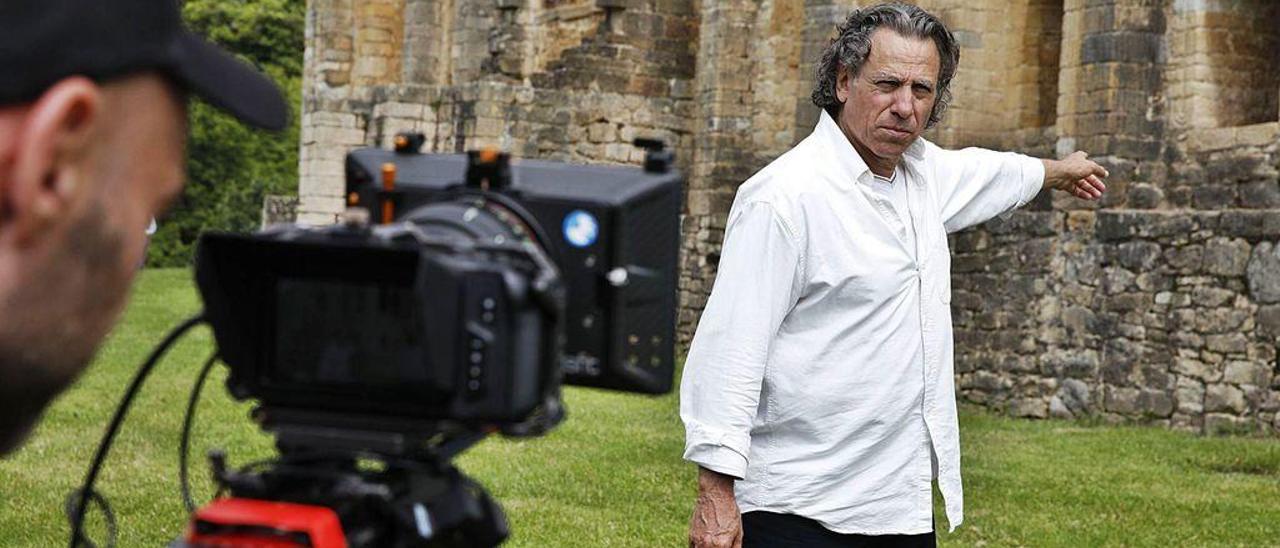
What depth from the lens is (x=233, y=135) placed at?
40781mm

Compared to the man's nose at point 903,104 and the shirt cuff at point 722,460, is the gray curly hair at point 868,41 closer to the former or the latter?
the man's nose at point 903,104

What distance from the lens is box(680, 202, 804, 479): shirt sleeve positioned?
12.7 ft

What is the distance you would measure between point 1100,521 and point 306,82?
689 inches

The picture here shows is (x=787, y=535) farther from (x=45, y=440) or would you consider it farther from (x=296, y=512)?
(x=45, y=440)

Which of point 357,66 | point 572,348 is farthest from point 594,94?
point 572,348

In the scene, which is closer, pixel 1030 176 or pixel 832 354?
pixel 832 354

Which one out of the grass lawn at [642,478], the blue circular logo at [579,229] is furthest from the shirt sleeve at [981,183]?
the grass lawn at [642,478]

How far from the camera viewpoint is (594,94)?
20.8 m

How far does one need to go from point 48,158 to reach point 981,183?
11.7 ft

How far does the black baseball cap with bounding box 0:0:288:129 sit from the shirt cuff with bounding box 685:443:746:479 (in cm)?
258

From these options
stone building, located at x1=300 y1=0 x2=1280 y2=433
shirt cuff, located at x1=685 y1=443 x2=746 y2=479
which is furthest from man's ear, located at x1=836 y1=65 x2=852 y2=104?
stone building, located at x1=300 y1=0 x2=1280 y2=433

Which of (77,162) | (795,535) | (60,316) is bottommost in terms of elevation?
(795,535)

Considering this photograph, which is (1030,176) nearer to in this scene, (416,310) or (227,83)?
(416,310)

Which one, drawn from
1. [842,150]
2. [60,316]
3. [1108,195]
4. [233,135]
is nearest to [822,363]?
[842,150]
